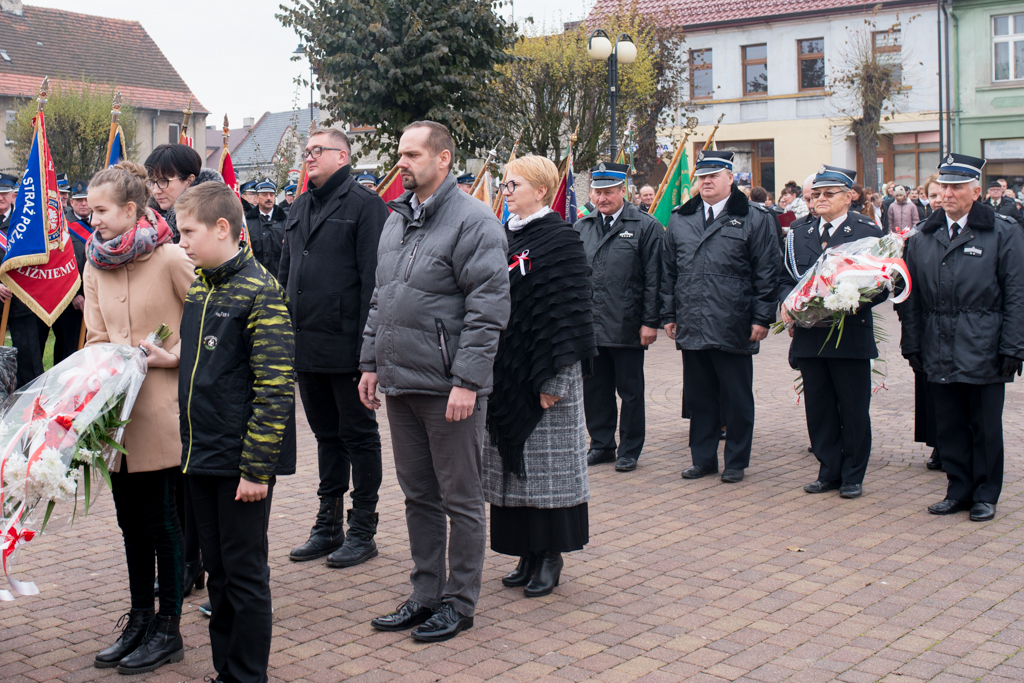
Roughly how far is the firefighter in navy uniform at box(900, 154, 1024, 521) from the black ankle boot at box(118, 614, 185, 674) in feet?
14.9

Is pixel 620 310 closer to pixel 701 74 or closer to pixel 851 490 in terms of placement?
pixel 851 490

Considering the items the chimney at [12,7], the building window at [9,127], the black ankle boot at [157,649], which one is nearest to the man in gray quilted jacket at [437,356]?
the black ankle boot at [157,649]

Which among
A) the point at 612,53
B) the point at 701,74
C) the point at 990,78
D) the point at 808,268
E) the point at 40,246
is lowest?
the point at 808,268

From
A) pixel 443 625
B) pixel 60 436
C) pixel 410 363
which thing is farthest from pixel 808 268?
pixel 60 436

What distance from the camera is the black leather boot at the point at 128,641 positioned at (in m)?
4.13

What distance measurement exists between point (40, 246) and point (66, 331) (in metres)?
2.07

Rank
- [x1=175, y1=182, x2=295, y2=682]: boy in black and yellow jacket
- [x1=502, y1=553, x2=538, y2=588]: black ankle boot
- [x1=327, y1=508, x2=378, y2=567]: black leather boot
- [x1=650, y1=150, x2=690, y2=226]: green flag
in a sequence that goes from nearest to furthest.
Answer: [x1=175, y1=182, x2=295, y2=682]: boy in black and yellow jacket < [x1=502, y1=553, x2=538, y2=588]: black ankle boot < [x1=327, y1=508, x2=378, y2=567]: black leather boot < [x1=650, y1=150, x2=690, y2=226]: green flag

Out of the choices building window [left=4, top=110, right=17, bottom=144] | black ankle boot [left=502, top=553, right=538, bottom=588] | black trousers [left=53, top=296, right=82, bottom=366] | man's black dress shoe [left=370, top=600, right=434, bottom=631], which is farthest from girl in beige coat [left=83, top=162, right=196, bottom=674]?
building window [left=4, top=110, right=17, bottom=144]

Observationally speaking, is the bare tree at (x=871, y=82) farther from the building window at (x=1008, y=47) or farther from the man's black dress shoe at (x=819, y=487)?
the man's black dress shoe at (x=819, y=487)

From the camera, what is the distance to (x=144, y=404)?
414cm

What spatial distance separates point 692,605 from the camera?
4.81m

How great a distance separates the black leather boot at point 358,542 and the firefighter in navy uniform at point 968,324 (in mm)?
3478

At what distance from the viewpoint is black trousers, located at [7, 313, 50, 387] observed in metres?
9.14

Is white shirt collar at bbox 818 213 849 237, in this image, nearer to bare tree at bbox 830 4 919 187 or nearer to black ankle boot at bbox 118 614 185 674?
black ankle boot at bbox 118 614 185 674
